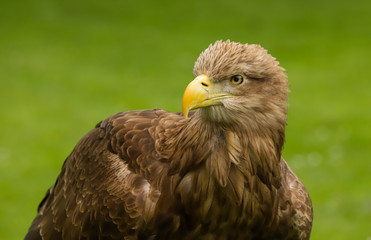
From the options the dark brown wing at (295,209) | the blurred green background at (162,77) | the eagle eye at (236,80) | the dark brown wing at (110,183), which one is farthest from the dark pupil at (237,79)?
the blurred green background at (162,77)

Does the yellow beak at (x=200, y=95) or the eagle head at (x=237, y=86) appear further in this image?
the eagle head at (x=237, y=86)

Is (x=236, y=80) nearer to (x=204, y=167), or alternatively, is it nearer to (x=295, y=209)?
(x=204, y=167)

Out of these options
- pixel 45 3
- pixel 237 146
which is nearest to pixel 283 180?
pixel 237 146

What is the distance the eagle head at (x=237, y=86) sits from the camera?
441 cm

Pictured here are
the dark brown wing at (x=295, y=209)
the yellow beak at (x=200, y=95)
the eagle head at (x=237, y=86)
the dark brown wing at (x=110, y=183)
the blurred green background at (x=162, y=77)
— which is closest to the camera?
the yellow beak at (x=200, y=95)

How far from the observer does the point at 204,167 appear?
4664 mm

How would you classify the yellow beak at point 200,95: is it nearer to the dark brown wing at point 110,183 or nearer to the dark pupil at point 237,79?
the dark pupil at point 237,79

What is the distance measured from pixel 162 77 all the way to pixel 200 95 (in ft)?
32.2

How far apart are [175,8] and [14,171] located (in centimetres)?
804

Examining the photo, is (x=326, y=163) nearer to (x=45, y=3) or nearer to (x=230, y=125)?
(x=230, y=125)

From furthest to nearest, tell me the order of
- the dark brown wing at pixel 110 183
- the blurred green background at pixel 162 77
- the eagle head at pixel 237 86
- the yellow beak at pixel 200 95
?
the blurred green background at pixel 162 77
the dark brown wing at pixel 110 183
the eagle head at pixel 237 86
the yellow beak at pixel 200 95

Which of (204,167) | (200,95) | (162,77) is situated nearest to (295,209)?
(204,167)

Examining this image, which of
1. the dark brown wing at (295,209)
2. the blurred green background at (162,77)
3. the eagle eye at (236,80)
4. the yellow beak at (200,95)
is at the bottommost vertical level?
the dark brown wing at (295,209)

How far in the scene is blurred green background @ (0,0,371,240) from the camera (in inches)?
407
